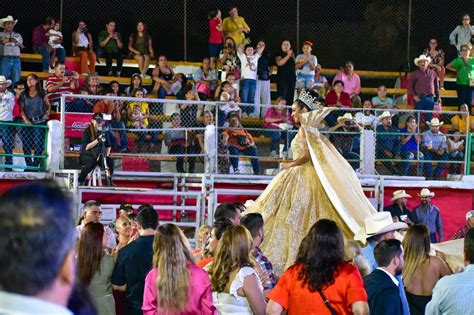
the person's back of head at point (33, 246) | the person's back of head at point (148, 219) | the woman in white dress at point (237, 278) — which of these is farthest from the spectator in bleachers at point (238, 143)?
the person's back of head at point (33, 246)

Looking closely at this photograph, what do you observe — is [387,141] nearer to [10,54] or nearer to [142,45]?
[142,45]

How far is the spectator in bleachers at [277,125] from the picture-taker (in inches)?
653

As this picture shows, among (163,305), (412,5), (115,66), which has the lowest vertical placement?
(163,305)

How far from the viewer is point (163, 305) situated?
611 centimetres

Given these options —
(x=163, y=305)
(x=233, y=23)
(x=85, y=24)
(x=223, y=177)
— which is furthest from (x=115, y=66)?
(x=163, y=305)

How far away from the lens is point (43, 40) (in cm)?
1905

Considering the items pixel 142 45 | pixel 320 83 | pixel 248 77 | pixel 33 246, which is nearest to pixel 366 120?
pixel 248 77

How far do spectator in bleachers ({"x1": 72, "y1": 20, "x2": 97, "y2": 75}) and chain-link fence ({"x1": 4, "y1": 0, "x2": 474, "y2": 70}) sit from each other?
1.12 metres

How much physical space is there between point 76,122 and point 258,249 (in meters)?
8.51

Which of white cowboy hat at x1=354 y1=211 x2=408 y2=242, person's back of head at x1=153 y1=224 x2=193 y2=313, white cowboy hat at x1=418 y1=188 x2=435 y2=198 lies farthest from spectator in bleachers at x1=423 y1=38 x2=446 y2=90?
person's back of head at x1=153 y1=224 x2=193 y2=313

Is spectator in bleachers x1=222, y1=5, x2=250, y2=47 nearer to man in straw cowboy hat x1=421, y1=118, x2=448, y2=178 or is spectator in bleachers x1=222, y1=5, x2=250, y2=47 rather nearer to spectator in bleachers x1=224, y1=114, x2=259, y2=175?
man in straw cowboy hat x1=421, y1=118, x2=448, y2=178

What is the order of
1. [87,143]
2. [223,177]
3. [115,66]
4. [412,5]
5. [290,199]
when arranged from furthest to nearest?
[412,5] < [115,66] < [223,177] < [87,143] < [290,199]

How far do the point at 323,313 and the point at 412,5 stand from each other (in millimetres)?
17655

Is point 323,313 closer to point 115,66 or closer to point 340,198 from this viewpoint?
point 340,198
